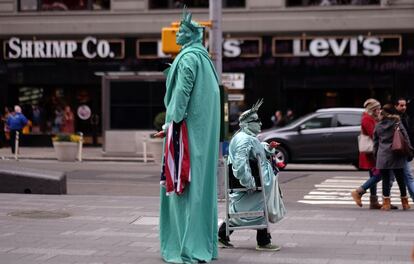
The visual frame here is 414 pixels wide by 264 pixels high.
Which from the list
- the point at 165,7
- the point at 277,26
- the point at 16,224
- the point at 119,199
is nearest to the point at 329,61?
the point at 277,26

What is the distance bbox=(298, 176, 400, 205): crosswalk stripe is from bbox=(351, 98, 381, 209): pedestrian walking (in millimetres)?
1282

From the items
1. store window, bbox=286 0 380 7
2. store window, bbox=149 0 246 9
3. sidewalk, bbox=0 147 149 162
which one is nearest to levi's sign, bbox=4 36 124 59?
store window, bbox=149 0 246 9

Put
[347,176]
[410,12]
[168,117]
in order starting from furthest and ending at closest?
[410,12] → [347,176] → [168,117]

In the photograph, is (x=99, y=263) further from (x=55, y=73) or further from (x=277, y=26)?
(x=55, y=73)

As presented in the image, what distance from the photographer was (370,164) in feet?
43.6

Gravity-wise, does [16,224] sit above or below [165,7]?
below

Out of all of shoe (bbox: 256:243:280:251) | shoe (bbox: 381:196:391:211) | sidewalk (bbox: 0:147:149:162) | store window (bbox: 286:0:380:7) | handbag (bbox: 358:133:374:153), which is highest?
store window (bbox: 286:0:380:7)

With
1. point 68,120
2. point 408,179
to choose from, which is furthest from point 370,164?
point 68,120

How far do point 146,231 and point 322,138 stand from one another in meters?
13.6

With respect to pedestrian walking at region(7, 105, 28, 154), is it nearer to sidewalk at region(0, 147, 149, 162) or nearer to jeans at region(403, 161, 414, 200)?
sidewalk at region(0, 147, 149, 162)

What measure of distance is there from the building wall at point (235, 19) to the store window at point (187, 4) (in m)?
0.32

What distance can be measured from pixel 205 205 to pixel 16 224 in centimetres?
373

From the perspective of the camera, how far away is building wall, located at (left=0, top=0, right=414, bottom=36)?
3050 cm

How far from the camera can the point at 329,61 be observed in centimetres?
3133
